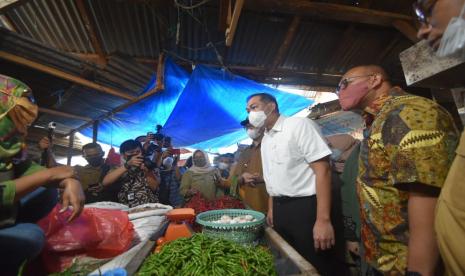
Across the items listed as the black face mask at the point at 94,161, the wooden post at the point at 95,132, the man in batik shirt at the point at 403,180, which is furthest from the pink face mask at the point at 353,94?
the wooden post at the point at 95,132

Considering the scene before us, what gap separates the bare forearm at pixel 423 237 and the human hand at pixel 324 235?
0.95m

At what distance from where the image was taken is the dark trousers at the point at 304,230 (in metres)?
2.58

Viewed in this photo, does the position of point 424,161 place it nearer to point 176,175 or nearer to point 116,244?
point 116,244

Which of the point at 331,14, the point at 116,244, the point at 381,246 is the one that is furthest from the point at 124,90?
the point at 381,246

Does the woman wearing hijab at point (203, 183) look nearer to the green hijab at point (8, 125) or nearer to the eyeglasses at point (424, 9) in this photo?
the green hijab at point (8, 125)

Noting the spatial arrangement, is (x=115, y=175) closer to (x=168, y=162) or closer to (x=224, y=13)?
(x=168, y=162)

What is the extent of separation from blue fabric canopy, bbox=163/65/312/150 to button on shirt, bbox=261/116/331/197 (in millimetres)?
2297

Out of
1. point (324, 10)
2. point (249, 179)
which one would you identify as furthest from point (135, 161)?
point (324, 10)

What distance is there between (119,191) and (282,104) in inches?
151

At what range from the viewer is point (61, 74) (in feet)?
12.3

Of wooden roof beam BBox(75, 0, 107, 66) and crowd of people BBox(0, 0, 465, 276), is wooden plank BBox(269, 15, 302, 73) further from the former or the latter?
wooden roof beam BBox(75, 0, 107, 66)

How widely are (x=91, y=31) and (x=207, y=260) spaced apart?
166 inches

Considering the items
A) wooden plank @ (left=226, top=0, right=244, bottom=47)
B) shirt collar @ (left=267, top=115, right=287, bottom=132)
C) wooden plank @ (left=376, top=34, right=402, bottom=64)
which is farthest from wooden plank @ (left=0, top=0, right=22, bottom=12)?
wooden plank @ (left=376, top=34, right=402, bottom=64)

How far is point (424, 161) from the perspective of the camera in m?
1.33
